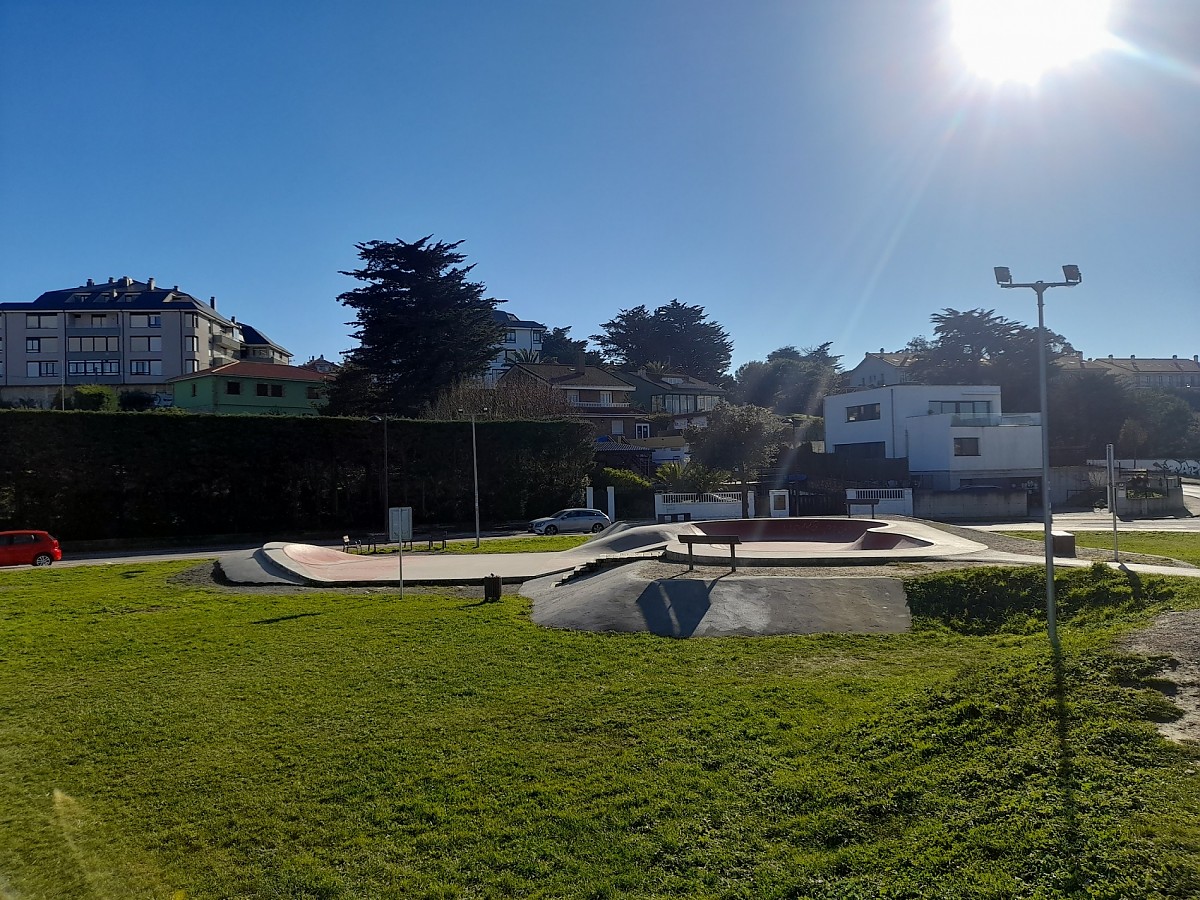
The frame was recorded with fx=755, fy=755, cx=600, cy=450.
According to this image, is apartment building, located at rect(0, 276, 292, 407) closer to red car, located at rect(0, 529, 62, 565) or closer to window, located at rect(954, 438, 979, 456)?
red car, located at rect(0, 529, 62, 565)

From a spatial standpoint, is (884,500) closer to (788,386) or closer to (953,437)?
(953,437)

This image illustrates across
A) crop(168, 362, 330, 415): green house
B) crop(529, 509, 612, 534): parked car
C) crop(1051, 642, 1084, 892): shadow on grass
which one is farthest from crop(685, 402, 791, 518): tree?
crop(1051, 642, 1084, 892): shadow on grass

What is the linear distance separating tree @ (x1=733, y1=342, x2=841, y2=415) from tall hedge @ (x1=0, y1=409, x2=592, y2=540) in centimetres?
5166

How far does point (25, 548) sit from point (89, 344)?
54.9 metres

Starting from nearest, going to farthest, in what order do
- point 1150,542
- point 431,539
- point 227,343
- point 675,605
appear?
point 675,605 < point 1150,542 < point 431,539 < point 227,343

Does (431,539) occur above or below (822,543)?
below

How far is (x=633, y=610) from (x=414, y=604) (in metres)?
4.86

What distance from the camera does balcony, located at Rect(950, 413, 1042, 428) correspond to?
4703cm

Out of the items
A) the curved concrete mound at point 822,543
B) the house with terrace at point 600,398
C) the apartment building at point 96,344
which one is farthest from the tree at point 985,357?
the apartment building at point 96,344

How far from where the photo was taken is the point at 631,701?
857 cm

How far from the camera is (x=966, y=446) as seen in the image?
47281mm

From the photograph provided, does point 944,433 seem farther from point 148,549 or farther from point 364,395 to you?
point 148,549

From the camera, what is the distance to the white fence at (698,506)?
121ft

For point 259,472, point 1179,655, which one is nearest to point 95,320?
point 259,472
